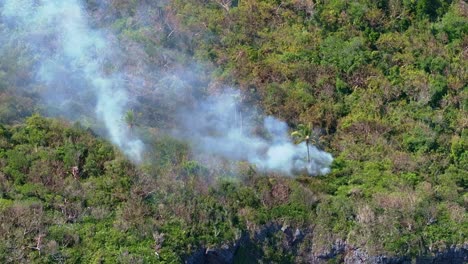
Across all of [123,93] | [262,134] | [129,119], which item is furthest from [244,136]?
[123,93]

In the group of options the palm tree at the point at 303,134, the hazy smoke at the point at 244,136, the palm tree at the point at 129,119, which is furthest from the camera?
the palm tree at the point at 303,134

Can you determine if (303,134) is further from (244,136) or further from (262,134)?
(244,136)

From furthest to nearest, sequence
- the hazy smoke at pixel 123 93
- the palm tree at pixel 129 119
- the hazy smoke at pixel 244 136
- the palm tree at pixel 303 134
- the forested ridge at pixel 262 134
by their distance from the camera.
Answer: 1. the palm tree at pixel 303 134
2. the hazy smoke at pixel 123 93
3. the hazy smoke at pixel 244 136
4. the palm tree at pixel 129 119
5. the forested ridge at pixel 262 134

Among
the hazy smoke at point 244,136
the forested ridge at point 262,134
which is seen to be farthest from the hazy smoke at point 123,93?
the forested ridge at point 262,134

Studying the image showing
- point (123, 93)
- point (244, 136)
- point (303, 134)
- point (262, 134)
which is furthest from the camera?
point (123, 93)

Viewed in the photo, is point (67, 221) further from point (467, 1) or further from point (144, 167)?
point (467, 1)

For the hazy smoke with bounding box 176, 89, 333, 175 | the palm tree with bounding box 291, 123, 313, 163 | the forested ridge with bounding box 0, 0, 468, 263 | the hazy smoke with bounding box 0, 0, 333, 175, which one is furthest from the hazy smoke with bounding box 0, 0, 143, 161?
the palm tree with bounding box 291, 123, 313, 163

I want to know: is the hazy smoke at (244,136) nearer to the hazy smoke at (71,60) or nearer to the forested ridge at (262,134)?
the forested ridge at (262,134)
